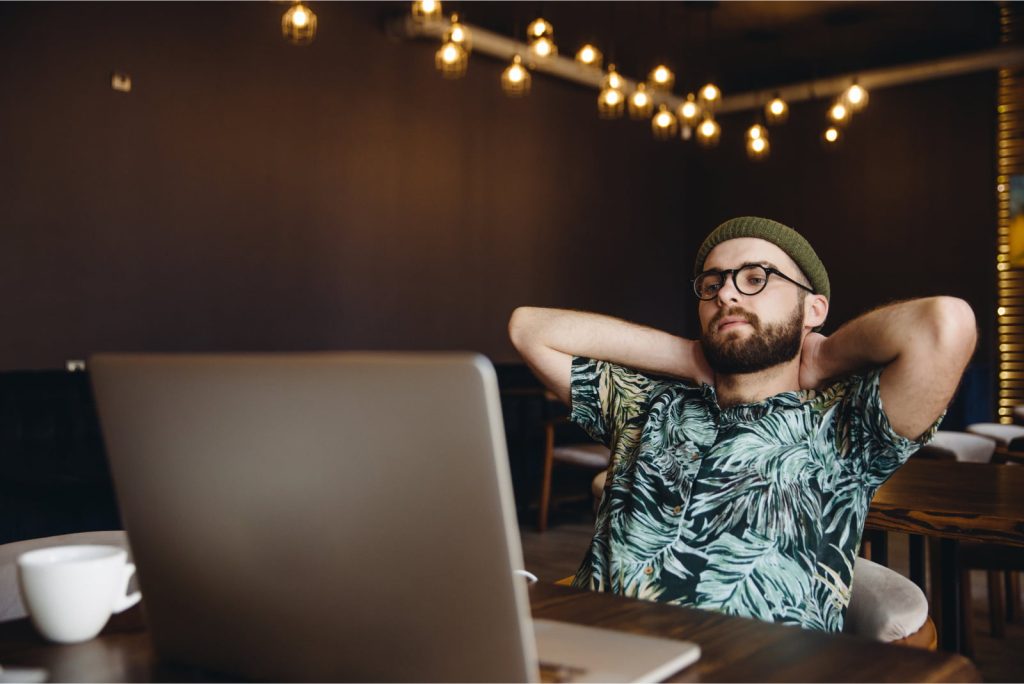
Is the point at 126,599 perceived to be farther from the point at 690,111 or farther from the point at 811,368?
the point at 690,111

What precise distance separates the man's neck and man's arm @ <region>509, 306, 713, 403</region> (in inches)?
2.5

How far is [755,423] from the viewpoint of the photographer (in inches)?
56.6

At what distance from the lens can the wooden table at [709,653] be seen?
79cm

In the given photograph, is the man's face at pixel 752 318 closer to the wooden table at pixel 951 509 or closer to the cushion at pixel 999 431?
the wooden table at pixel 951 509

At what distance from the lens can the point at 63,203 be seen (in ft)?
14.8

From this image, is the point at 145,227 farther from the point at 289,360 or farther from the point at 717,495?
the point at 289,360

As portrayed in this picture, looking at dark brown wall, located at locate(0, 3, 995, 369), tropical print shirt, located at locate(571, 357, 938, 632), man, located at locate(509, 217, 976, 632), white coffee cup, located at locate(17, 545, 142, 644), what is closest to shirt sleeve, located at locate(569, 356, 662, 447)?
man, located at locate(509, 217, 976, 632)

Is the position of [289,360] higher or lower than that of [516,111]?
lower

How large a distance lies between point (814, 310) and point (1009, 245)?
6.22 metres

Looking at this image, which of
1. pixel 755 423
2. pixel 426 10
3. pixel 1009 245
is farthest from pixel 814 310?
pixel 1009 245

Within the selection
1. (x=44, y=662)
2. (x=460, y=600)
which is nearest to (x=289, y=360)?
(x=460, y=600)

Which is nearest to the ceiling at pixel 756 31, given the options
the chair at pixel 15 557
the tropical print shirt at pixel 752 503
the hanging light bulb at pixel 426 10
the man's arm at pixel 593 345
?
the hanging light bulb at pixel 426 10

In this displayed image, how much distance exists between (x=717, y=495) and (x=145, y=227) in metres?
4.29

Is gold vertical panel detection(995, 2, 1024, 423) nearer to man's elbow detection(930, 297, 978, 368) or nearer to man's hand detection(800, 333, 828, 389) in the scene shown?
man's hand detection(800, 333, 828, 389)
